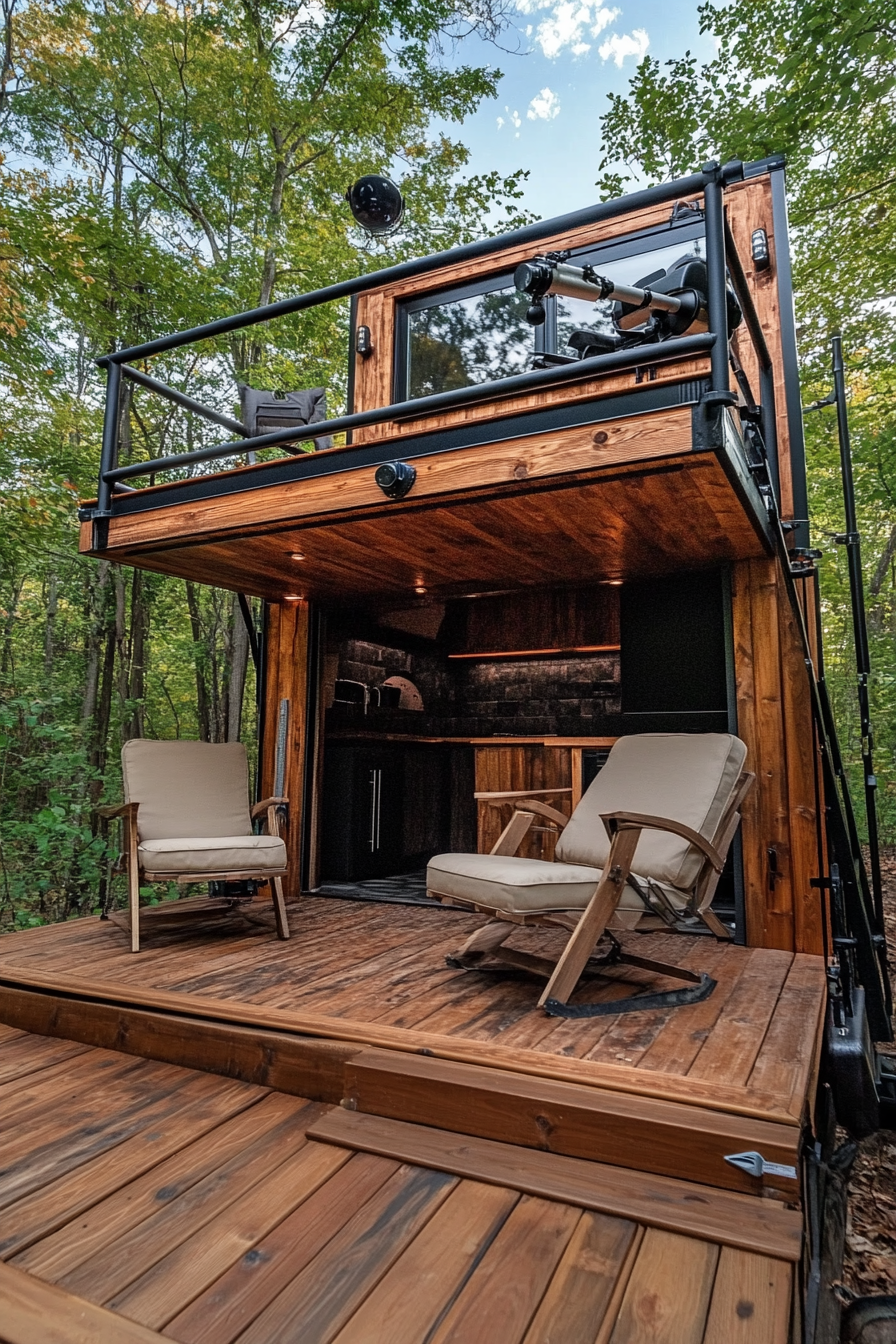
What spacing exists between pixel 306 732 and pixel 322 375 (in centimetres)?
582

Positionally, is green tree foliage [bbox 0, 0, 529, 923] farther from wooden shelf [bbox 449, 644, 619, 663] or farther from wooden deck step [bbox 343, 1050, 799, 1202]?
wooden deck step [bbox 343, 1050, 799, 1202]

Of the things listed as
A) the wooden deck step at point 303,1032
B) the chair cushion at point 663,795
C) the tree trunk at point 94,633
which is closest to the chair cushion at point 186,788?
the wooden deck step at point 303,1032

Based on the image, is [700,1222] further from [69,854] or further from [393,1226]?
[69,854]

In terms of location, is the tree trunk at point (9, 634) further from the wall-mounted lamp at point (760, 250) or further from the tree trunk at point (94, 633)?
the wall-mounted lamp at point (760, 250)

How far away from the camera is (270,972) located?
3.06 meters

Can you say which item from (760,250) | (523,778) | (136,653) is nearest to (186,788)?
(523,778)

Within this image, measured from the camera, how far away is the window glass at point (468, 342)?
16.0 ft

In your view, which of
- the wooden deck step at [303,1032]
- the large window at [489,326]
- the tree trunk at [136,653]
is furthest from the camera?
the tree trunk at [136,653]

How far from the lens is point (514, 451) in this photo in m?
3.01

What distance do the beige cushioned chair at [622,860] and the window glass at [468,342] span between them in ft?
8.97

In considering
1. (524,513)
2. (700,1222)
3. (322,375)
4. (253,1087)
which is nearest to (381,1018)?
(253,1087)

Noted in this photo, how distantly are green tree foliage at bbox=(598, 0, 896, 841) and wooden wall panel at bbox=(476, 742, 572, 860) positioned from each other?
407cm

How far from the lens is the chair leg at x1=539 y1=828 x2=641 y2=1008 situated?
Result: 8.46 feet

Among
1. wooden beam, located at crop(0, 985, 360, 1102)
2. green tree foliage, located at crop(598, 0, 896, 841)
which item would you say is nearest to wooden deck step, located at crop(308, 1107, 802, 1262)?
wooden beam, located at crop(0, 985, 360, 1102)
